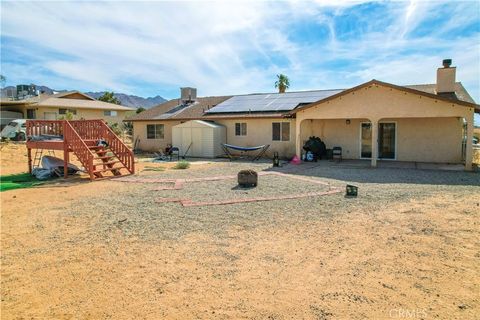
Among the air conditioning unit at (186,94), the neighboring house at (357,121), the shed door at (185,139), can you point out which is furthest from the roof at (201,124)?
the air conditioning unit at (186,94)

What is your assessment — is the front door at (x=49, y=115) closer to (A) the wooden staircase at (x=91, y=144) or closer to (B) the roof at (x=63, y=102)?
(B) the roof at (x=63, y=102)

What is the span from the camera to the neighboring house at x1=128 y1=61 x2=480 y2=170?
1323 centimetres

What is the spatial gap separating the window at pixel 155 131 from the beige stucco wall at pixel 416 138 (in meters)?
10.5

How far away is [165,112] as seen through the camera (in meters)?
23.8

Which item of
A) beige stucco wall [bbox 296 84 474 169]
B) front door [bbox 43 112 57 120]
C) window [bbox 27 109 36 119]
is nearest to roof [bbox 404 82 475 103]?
beige stucco wall [bbox 296 84 474 169]

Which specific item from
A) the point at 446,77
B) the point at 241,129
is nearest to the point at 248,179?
the point at 241,129

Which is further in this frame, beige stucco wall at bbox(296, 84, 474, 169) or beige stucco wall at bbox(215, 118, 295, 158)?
beige stucco wall at bbox(215, 118, 295, 158)

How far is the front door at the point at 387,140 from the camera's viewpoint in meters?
16.2

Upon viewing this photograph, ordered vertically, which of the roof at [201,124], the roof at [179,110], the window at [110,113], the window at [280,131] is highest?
the window at [110,113]

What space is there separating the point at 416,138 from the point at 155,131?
15309 millimetres

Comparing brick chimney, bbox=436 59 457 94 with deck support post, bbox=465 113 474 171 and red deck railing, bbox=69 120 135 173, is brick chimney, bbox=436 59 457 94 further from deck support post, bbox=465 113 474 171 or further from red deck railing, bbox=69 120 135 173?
red deck railing, bbox=69 120 135 173

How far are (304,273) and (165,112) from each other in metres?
20.8

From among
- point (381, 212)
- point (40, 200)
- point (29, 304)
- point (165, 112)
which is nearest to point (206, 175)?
point (40, 200)

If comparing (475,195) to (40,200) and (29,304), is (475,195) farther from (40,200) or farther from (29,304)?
(40,200)
